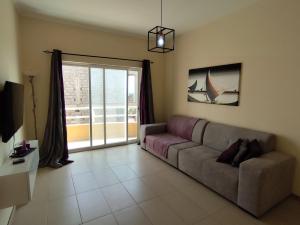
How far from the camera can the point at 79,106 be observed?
4.12 m

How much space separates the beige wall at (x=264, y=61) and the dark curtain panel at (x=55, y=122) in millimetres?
2962

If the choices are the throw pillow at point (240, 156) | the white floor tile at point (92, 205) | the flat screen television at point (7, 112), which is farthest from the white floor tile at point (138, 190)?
the flat screen television at point (7, 112)

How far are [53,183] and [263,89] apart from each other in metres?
3.57

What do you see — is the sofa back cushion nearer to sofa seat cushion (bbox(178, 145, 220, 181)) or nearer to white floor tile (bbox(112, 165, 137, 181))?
sofa seat cushion (bbox(178, 145, 220, 181))

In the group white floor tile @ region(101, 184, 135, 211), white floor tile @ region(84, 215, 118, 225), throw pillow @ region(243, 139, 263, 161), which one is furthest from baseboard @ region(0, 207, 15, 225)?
throw pillow @ region(243, 139, 263, 161)

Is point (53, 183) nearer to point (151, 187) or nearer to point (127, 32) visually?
point (151, 187)

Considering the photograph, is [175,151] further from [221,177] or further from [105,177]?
[105,177]

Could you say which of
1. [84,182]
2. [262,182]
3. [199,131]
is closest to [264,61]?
Result: [199,131]

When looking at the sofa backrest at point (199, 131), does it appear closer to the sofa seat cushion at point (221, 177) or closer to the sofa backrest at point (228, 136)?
the sofa backrest at point (228, 136)

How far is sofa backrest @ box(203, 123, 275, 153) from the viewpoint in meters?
2.57

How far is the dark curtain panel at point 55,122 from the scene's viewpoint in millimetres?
3488

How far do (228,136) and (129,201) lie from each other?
6.24ft

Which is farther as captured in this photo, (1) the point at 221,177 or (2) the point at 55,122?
(2) the point at 55,122

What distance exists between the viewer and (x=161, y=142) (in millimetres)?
3658
